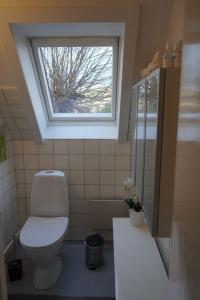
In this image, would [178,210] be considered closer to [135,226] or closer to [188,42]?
[188,42]

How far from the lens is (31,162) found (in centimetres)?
255

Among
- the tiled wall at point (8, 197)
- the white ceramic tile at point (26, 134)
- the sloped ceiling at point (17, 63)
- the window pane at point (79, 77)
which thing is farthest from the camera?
the white ceramic tile at point (26, 134)

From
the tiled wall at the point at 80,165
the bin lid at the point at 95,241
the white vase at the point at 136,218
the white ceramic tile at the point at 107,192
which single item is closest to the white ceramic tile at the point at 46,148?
the tiled wall at the point at 80,165

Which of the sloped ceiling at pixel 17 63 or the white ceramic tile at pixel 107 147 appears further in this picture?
the white ceramic tile at pixel 107 147

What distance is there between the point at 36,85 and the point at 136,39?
1.04 meters

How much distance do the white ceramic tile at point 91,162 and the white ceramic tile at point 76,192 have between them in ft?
0.76

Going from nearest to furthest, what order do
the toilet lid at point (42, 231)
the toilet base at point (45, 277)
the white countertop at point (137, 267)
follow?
the white countertop at point (137, 267)
the toilet lid at point (42, 231)
the toilet base at point (45, 277)

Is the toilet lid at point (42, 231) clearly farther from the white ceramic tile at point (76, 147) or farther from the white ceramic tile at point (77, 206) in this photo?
the white ceramic tile at point (76, 147)

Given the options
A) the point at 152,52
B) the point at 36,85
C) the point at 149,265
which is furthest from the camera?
the point at 36,85

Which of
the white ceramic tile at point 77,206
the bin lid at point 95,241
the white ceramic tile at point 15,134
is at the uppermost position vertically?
the white ceramic tile at point 15,134

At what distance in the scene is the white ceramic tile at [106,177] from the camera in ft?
8.35

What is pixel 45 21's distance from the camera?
1.56m

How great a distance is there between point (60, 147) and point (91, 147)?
1.05 ft

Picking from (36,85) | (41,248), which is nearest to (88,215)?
(41,248)
